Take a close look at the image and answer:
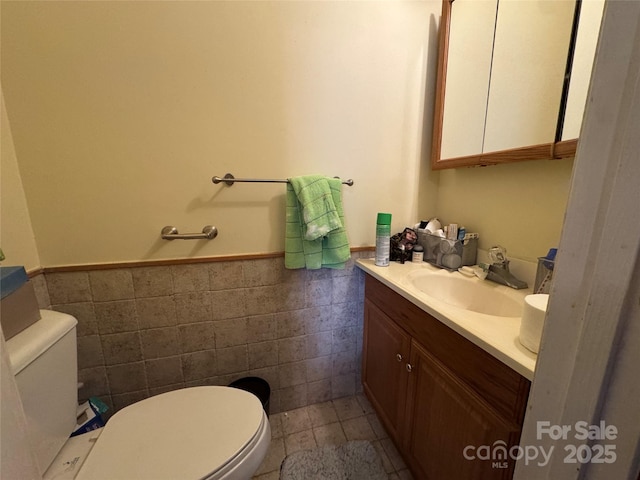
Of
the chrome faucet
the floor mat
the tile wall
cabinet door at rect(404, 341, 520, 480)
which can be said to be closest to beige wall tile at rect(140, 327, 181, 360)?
the tile wall

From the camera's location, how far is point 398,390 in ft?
3.55

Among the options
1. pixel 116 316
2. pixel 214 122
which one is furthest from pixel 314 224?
pixel 116 316

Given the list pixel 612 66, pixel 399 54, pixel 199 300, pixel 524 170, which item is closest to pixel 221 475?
pixel 199 300

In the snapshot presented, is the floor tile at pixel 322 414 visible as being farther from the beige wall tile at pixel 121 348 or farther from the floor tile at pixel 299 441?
the beige wall tile at pixel 121 348

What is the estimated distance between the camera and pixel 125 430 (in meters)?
0.82

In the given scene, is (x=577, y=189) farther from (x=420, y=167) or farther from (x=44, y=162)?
(x=44, y=162)

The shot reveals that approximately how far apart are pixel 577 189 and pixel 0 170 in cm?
150

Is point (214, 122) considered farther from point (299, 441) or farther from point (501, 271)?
point (299, 441)

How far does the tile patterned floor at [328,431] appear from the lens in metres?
1.14

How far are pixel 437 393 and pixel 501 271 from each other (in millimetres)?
530

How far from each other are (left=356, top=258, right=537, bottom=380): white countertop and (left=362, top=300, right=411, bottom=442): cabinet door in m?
0.19

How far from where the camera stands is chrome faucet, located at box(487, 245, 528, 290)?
0.99 metres

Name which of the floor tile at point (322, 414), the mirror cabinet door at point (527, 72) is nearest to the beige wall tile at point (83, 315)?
the floor tile at point (322, 414)

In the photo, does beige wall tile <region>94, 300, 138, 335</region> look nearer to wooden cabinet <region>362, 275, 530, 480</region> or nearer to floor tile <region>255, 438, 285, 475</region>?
floor tile <region>255, 438, 285, 475</region>
